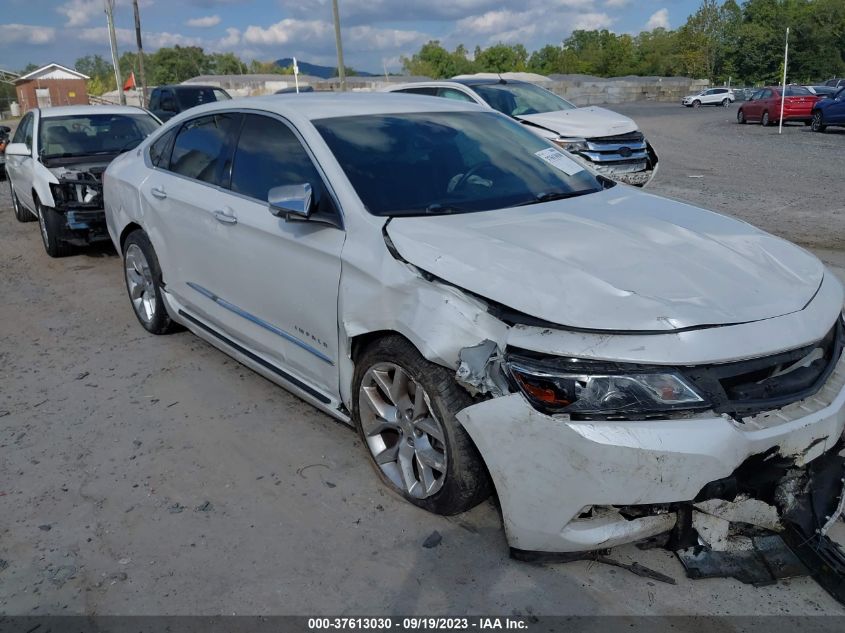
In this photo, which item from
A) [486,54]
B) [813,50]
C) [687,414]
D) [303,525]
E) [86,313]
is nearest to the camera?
[687,414]

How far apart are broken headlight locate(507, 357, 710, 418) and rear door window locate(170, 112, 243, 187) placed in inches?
97.3

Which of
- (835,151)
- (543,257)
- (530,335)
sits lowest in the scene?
(835,151)

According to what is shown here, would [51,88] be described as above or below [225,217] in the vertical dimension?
above

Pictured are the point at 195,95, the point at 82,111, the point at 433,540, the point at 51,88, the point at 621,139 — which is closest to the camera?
the point at 433,540

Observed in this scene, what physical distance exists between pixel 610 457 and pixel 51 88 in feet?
270

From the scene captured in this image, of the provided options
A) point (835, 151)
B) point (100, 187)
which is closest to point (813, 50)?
point (835, 151)

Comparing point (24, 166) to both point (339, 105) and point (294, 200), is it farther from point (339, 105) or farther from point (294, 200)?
point (294, 200)

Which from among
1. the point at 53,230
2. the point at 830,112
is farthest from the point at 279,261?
the point at 830,112

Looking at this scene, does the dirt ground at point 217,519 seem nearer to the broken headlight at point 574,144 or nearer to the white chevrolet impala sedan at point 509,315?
the white chevrolet impala sedan at point 509,315

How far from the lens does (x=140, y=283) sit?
18.0ft

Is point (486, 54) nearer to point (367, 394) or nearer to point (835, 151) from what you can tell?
point (835, 151)

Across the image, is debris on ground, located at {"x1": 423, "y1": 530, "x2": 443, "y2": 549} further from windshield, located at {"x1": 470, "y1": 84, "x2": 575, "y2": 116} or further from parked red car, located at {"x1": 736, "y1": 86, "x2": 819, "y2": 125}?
parked red car, located at {"x1": 736, "y1": 86, "x2": 819, "y2": 125}

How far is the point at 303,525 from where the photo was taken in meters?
3.14

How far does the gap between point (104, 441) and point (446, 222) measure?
2.22m
